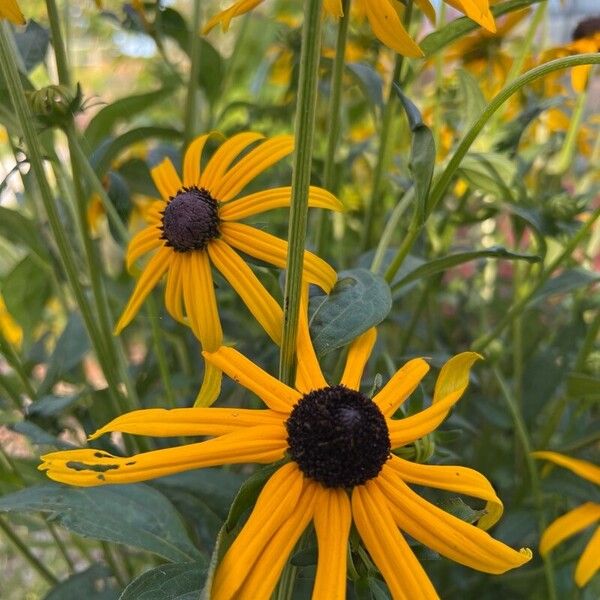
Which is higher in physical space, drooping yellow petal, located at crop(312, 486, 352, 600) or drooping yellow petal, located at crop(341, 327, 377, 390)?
drooping yellow petal, located at crop(341, 327, 377, 390)

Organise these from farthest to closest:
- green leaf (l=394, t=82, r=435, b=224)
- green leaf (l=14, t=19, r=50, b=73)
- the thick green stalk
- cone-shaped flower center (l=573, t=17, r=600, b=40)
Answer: cone-shaped flower center (l=573, t=17, r=600, b=40) → green leaf (l=14, t=19, r=50, b=73) → green leaf (l=394, t=82, r=435, b=224) → the thick green stalk

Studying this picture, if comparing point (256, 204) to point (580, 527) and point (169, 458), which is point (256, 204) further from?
point (580, 527)

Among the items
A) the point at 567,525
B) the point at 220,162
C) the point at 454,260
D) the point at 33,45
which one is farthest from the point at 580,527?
the point at 33,45

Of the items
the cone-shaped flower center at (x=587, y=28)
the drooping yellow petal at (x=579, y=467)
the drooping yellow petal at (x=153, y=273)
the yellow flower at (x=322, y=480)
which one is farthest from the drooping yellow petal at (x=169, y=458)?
the cone-shaped flower center at (x=587, y=28)

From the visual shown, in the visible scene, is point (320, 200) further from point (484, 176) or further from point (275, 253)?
point (484, 176)

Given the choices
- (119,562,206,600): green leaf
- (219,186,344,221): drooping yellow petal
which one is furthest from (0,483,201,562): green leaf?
A: (219,186,344,221): drooping yellow petal

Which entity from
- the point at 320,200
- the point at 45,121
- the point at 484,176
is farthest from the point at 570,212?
the point at 45,121

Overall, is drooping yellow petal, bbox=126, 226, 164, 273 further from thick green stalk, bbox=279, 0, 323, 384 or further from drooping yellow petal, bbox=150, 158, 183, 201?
thick green stalk, bbox=279, 0, 323, 384
